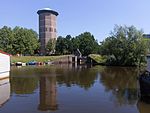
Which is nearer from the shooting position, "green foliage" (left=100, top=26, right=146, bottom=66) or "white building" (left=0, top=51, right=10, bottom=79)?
"white building" (left=0, top=51, right=10, bottom=79)

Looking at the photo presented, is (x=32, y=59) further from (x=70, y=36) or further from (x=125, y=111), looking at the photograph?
(x=125, y=111)

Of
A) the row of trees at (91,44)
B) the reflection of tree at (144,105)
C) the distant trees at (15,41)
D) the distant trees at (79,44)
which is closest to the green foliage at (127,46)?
the row of trees at (91,44)

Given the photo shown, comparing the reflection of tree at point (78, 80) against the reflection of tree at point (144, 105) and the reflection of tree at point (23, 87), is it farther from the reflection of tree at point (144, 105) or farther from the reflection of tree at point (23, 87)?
the reflection of tree at point (144, 105)

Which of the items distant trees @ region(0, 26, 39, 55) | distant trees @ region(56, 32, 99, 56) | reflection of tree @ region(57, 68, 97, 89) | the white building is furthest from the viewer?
distant trees @ region(56, 32, 99, 56)

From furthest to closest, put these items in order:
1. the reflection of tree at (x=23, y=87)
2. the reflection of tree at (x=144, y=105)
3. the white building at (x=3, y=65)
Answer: the white building at (x=3, y=65)
the reflection of tree at (x=23, y=87)
the reflection of tree at (x=144, y=105)

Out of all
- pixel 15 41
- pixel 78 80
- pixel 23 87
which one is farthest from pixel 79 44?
pixel 23 87

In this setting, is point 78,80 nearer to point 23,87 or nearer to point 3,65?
point 3,65

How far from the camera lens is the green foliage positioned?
99.4m

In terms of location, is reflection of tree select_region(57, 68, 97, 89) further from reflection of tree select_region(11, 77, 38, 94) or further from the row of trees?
the row of trees

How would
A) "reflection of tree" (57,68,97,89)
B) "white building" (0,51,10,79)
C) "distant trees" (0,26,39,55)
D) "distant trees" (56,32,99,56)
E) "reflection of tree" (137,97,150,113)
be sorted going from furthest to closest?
"distant trees" (56,32,99,56) → "distant trees" (0,26,39,55) → "white building" (0,51,10,79) → "reflection of tree" (57,68,97,89) → "reflection of tree" (137,97,150,113)

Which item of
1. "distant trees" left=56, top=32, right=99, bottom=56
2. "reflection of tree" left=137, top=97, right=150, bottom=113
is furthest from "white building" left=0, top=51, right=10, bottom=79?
"distant trees" left=56, top=32, right=99, bottom=56

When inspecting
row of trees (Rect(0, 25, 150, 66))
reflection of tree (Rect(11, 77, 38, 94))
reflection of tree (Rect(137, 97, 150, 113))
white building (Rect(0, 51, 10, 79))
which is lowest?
reflection of tree (Rect(137, 97, 150, 113))

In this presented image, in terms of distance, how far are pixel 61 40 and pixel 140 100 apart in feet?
499

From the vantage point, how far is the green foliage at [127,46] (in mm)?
99438
